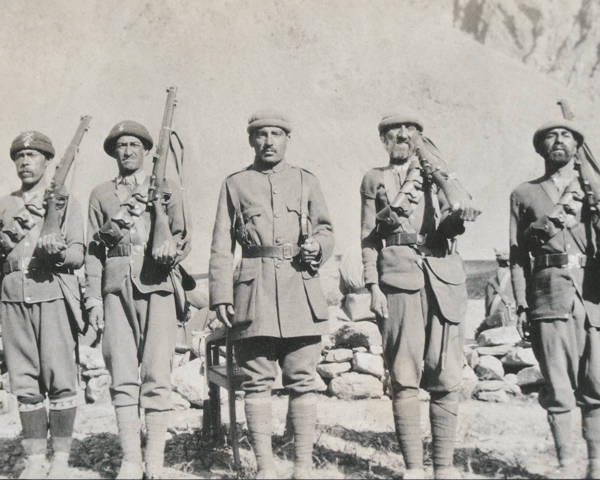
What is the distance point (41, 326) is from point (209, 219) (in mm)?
20877

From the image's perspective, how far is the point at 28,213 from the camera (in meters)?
4.76

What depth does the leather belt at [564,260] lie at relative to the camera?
438 centimetres

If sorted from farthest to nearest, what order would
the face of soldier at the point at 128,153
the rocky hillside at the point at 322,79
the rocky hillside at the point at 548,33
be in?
the rocky hillside at the point at 548,33 < the rocky hillside at the point at 322,79 < the face of soldier at the point at 128,153

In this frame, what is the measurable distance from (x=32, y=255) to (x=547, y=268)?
359cm

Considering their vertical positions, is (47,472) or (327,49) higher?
(327,49)

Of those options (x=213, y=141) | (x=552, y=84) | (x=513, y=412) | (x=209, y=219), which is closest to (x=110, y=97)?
(x=213, y=141)

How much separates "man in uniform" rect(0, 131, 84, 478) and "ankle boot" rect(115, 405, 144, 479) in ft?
1.45

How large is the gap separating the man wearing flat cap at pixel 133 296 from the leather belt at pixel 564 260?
252 centimetres

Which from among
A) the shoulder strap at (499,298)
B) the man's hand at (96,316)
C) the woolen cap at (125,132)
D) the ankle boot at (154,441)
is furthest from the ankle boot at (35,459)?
the shoulder strap at (499,298)

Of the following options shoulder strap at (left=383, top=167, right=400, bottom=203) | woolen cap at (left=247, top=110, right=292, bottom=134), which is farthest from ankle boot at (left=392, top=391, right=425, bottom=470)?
woolen cap at (left=247, top=110, right=292, bottom=134)

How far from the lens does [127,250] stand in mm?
4590

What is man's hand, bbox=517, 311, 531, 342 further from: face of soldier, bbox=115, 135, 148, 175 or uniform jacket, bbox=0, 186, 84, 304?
uniform jacket, bbox=0, 186, 84, 304

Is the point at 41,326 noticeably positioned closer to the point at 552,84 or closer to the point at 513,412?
the point at 513,412

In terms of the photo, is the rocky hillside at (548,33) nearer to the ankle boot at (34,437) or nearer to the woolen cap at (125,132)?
the woolen cap at (125,132)
